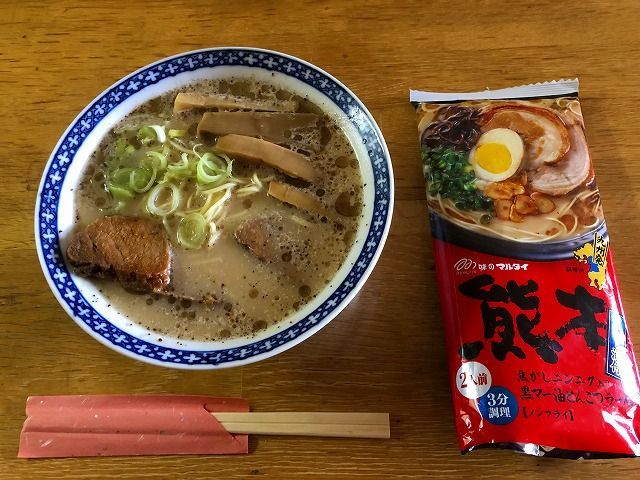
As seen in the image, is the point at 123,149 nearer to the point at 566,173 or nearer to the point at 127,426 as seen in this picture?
the point at 127,426

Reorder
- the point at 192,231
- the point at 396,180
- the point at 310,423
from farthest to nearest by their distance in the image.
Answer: the point at 396,180 → the point at 192,231 → the point at 310,423

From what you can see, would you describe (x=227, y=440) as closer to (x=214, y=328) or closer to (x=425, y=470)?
(x=214, y=328)

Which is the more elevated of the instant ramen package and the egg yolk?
the egg yolk

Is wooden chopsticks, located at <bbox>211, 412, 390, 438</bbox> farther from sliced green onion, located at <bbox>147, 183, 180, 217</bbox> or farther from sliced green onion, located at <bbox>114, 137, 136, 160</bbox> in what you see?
sliced green onion, located at <bbox>114, 137, 136, 160</bbox>

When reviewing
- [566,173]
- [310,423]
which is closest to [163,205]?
[310,423]

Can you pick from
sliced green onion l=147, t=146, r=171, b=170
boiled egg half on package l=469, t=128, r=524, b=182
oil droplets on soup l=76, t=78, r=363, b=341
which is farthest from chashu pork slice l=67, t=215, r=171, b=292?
boiled egg half on package l=469, t=128, r=524, b=182

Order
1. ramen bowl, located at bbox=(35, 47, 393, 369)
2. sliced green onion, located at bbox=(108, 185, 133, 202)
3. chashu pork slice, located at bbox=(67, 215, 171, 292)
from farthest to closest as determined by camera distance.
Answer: sliced green onion, located at bbox=(108, 185, 133, 202) → chashu pork slice, located at bbox=(67, 215, 171, 292) → ramen bowl, located at bbox=(35, 47, 393, 369)
